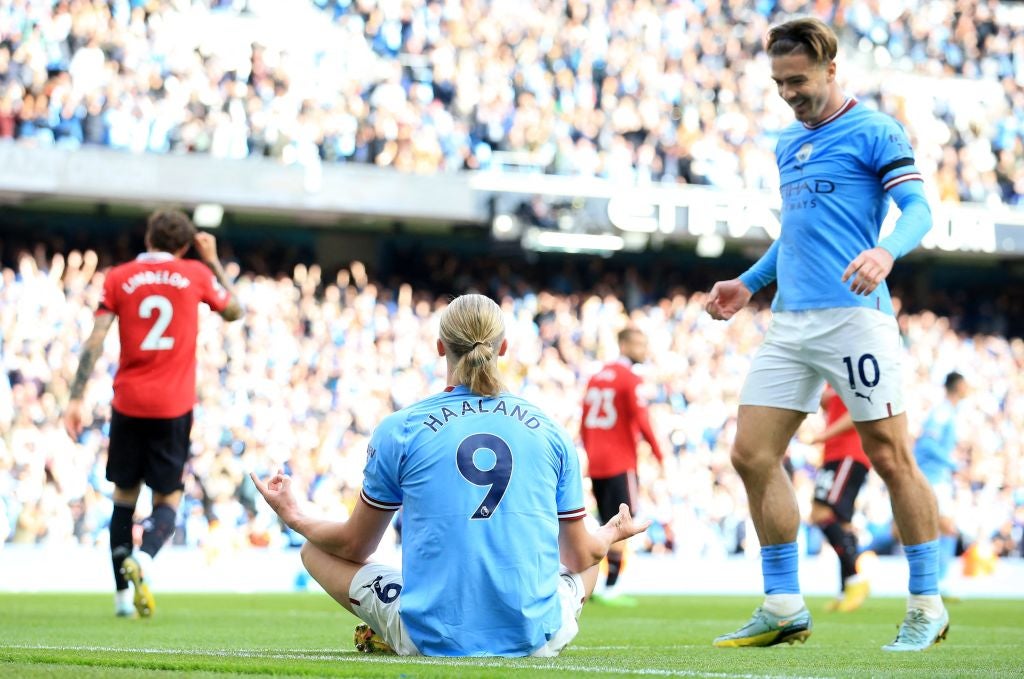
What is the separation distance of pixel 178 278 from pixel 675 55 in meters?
19.3

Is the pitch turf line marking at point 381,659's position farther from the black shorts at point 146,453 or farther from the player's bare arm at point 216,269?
the player's bare arm at point 216,269

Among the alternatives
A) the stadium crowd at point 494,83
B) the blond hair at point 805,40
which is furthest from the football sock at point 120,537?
the stadium crowd at point 494,83

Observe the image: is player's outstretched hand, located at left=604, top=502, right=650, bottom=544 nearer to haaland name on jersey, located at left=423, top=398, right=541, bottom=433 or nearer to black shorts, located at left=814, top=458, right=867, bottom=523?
haaland name on jersey, located at left=423, top=398, right=541, bottom=433

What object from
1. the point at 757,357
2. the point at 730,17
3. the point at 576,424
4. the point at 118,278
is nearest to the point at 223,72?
the point at 576,424

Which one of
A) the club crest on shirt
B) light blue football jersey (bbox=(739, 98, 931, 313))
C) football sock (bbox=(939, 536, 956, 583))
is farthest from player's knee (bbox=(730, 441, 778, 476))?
football sock (bbox=(939, 536, 956, 583))

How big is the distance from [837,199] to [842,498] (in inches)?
222

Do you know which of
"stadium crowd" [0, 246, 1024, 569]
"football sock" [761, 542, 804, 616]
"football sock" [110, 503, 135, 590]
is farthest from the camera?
"stadium crowd" [0, 246, 1024, 569]

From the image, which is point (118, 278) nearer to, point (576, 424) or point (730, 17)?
point (576, 424)

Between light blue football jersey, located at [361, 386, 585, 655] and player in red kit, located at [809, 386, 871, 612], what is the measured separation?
6616mm

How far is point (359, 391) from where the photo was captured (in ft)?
65.3

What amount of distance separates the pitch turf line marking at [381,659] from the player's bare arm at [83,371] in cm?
249

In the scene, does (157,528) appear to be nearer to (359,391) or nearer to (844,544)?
(844,544)

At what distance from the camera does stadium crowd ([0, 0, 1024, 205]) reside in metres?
20.9

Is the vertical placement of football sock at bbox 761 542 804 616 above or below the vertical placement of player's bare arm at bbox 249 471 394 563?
below
